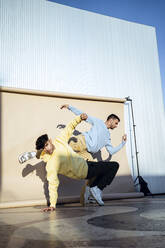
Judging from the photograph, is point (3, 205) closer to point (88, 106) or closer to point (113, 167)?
point (113, 167)

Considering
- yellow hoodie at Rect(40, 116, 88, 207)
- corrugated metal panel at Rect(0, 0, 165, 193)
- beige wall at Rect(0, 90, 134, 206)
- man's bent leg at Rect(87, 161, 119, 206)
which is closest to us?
yellow hoodie at Rect(40, 116, 88, 207)

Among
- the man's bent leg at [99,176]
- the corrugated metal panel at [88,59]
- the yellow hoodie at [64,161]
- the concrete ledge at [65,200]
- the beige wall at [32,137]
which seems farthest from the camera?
the corrugated metal panel at [88,59]

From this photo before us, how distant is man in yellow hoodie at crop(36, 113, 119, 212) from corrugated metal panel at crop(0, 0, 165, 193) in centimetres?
184

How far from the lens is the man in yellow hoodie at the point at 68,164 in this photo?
114 inches

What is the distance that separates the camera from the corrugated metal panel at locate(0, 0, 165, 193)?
469cm

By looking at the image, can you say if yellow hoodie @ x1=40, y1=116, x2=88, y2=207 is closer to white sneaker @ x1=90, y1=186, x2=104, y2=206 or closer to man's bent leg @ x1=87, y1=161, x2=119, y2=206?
man's bent leg @ x1=87, y1=161, x2=119, y2=206

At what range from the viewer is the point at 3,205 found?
347 cm

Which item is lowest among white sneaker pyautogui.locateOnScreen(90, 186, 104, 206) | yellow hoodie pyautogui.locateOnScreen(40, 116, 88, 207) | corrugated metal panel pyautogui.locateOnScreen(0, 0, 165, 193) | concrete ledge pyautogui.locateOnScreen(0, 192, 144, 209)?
concrete ledge pyautogui.locateOnScreen(0, 192, 144, 209)

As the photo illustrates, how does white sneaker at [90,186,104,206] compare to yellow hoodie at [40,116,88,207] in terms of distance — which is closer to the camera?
yellow hoodie at [40,116,88,207]

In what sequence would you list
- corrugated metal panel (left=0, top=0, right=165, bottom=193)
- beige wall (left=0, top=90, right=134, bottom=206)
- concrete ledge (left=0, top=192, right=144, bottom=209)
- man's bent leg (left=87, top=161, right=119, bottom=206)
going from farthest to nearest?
corrugated metal panel (left=0, top=0, right=165, bottom=193), beige wall (left=0, top=90, right=134, bottom=206), concrete ledge (left=0, top=192, right=144, bottom=209), man's bent leg (left=87, top=161, right=119, bottom=206)

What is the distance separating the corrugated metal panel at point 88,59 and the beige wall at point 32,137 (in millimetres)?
300

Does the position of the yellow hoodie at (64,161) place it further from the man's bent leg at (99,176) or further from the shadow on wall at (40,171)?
the shadow on wall at (40,171)

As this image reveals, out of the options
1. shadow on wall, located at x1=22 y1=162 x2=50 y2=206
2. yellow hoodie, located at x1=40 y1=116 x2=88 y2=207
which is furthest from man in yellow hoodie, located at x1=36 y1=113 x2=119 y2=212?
shadow on wall, located at x1=22 y1=162 x2=50 y2=206

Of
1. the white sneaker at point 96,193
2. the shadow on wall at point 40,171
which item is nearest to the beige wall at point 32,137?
the shadow on wall at point 40,171
